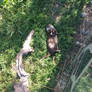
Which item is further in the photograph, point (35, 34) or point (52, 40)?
point (35, 34)

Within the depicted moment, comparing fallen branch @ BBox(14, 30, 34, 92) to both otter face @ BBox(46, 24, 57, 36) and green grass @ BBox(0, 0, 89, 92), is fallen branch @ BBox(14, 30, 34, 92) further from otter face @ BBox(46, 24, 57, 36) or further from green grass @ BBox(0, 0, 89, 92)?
otter face @ BBox(46, 24, 57, 36)

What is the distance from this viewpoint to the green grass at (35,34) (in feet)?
13.0

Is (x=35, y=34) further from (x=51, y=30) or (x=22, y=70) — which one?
(x=22, y=70)

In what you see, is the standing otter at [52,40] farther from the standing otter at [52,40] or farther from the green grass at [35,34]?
the green grass at [35,34]

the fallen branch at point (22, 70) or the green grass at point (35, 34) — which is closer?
the fallen branch at point (22, 70)

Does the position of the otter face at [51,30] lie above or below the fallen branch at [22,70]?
above

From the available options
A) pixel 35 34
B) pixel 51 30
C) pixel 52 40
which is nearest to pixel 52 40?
pixel 52 40

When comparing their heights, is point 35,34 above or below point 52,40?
above

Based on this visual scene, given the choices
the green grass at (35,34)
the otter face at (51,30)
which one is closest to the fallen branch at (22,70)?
the green grass at (35,34)

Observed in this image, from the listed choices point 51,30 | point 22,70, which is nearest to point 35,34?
point 51,30

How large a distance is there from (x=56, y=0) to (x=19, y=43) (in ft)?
4.78

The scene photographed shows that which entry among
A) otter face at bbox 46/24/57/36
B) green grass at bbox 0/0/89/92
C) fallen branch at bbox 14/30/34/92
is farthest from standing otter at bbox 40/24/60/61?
fallen branch at bbox 14/30/34/92

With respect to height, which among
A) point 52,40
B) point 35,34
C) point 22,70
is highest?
point 35,34

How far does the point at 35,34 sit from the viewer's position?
404cm
